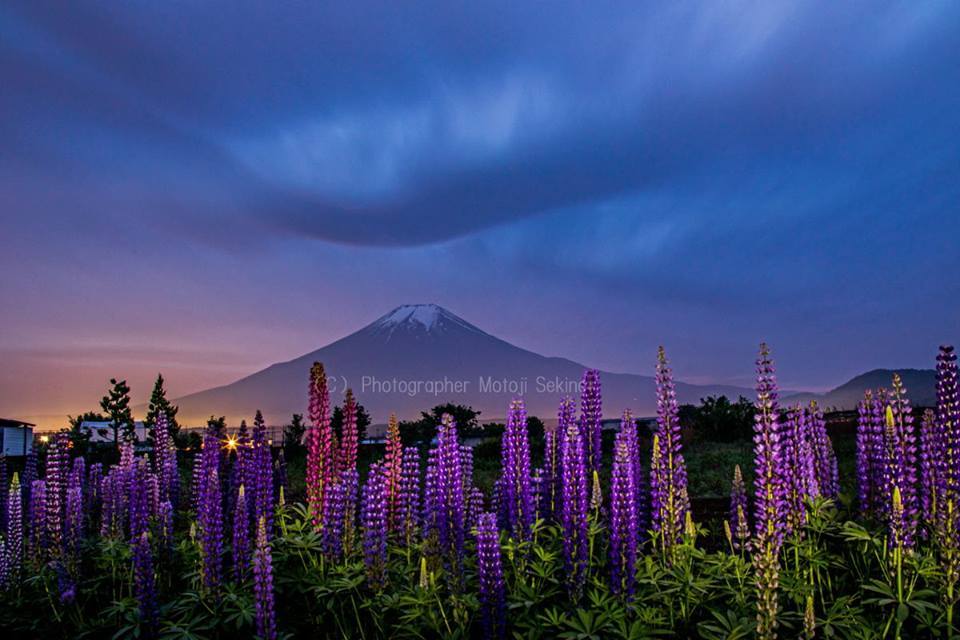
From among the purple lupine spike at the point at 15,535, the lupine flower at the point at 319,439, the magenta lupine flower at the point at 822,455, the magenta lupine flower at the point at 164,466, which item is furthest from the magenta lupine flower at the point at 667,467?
the purple lupine spike at the point at 15,535

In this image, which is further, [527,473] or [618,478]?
[527,473]

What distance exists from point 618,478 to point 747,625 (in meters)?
1.53

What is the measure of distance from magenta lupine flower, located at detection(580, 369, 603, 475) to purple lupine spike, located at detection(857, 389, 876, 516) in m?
3.12

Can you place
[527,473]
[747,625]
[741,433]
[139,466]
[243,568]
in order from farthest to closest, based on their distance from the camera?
[741,433], [139,466], [243,568], [527,473], [747,625]

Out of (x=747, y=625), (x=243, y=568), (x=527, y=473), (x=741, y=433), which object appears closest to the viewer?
(x=747, y=625)

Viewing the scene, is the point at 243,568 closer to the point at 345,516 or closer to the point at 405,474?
the point at 345,516

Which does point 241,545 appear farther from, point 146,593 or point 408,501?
point 408,501

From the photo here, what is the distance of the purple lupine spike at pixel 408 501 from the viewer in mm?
7750

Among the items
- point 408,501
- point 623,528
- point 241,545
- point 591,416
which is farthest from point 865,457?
point 241,545

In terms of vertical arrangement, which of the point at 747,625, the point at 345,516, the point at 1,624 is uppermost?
the point at 345,516

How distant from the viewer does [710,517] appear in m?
13.7

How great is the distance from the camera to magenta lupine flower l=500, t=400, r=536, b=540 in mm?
7352

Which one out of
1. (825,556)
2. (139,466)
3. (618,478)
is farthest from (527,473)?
(139,466)

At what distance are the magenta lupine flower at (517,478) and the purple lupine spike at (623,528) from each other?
3.52ft
